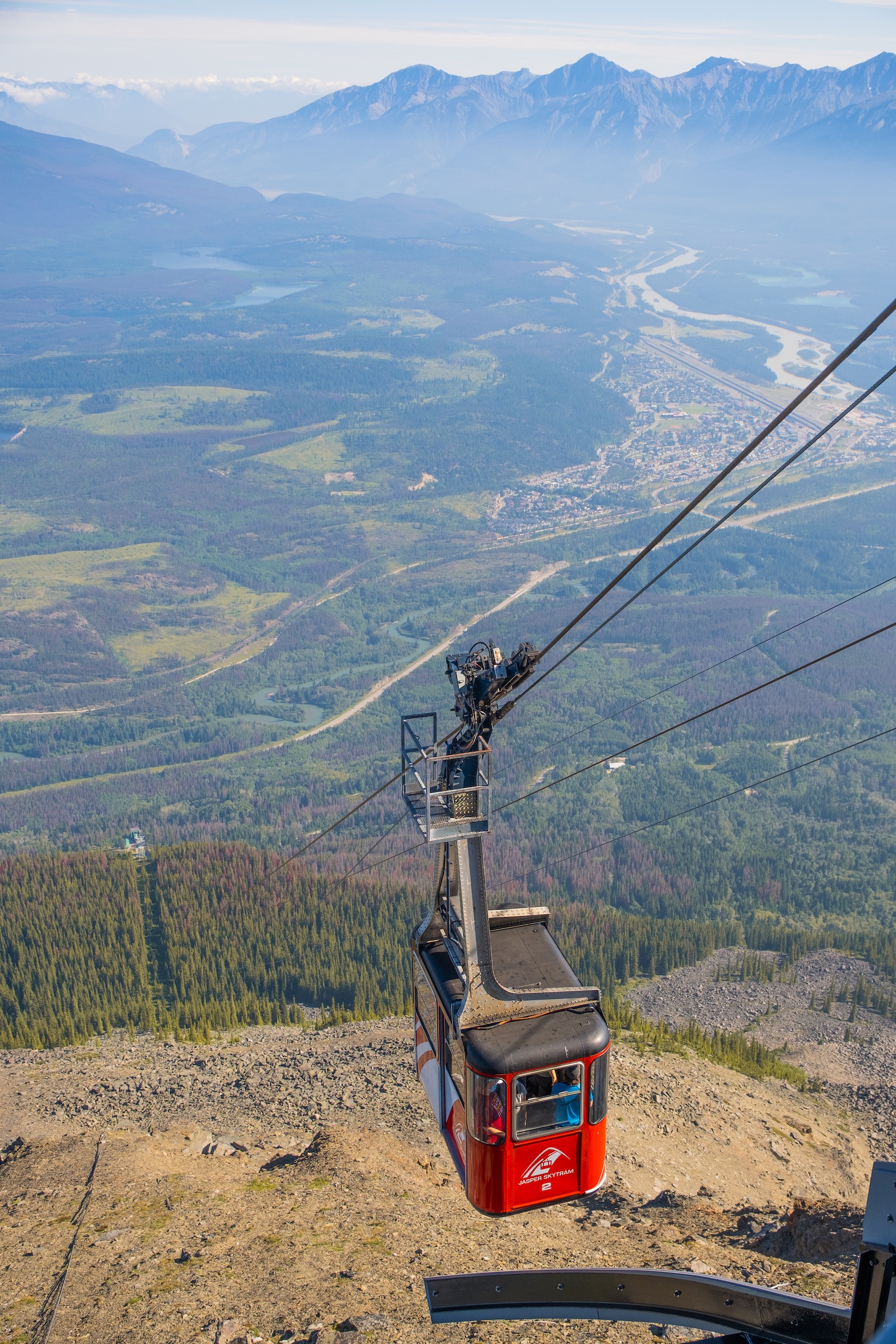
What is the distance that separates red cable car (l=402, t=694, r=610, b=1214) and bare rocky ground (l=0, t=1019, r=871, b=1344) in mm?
3142

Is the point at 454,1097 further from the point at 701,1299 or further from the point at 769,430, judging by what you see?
the point at 769,430

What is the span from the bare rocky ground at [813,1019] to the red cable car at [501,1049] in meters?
17.8

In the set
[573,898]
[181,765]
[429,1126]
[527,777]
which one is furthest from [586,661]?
[429,1126]

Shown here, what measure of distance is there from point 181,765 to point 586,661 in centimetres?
4777

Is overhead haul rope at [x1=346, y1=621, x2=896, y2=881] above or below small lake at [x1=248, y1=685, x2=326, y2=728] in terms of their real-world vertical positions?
above

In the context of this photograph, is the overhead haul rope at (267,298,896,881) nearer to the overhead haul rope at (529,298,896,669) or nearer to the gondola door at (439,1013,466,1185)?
the overhead haul rope at (529,298,896,669)

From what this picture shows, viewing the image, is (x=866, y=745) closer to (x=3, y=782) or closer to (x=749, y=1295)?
(x=3, y=782)

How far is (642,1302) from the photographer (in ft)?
37.6

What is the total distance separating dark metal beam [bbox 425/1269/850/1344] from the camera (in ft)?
32.8

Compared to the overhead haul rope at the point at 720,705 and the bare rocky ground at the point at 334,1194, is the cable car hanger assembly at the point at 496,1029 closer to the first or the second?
the overhead haul rope at the point at 720,705

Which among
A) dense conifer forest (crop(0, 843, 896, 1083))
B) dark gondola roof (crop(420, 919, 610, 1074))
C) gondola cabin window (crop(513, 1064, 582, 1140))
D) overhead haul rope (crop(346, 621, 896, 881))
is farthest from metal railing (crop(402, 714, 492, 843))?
dense conifer forest (crop(0, 843, 896, 1083))

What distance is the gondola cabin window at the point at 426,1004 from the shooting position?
17.6m

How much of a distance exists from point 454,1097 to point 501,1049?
212 cm

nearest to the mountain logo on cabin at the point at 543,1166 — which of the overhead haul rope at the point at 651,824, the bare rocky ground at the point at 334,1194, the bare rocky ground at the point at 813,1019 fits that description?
the bare rocky ground at the point at 334,1194
